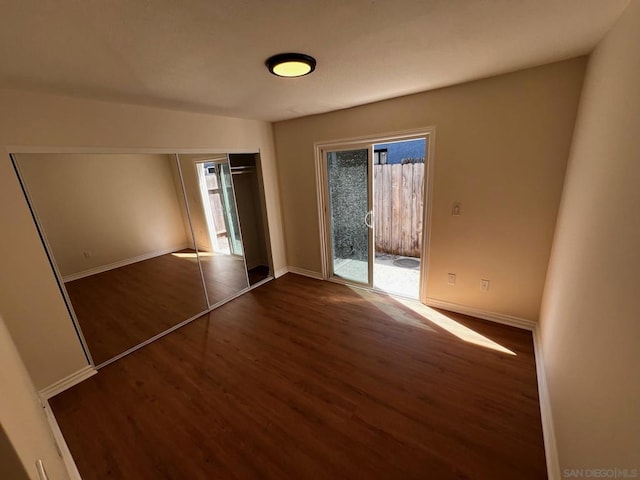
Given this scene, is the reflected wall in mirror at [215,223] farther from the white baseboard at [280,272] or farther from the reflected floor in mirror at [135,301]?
the white baseboard at [280,272]

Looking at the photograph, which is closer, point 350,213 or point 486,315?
point 486,315

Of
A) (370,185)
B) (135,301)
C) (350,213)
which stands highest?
(370,185)

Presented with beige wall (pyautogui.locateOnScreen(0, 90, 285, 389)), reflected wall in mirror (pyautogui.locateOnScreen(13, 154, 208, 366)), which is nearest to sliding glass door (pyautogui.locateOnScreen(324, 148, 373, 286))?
reflected wall in mirror (pyautogui.locateOnScreen(13, 154, 208, 366))

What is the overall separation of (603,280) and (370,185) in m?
2.32

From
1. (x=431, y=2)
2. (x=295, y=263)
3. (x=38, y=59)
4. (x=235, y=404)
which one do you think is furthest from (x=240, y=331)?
(x=431, y=2)

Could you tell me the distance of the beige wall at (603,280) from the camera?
86cm

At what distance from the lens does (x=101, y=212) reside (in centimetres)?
240

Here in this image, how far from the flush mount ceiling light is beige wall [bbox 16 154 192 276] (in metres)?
1.70

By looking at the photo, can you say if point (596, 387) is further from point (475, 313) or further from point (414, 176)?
point (414, 176)

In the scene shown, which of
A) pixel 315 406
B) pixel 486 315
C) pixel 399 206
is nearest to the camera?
pixel 315 406

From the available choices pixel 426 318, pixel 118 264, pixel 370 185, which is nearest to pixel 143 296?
pixel 118 264

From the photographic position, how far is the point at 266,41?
1383 mm

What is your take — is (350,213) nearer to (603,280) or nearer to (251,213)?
(251,213)

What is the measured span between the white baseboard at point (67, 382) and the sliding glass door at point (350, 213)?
2866 millimetres
